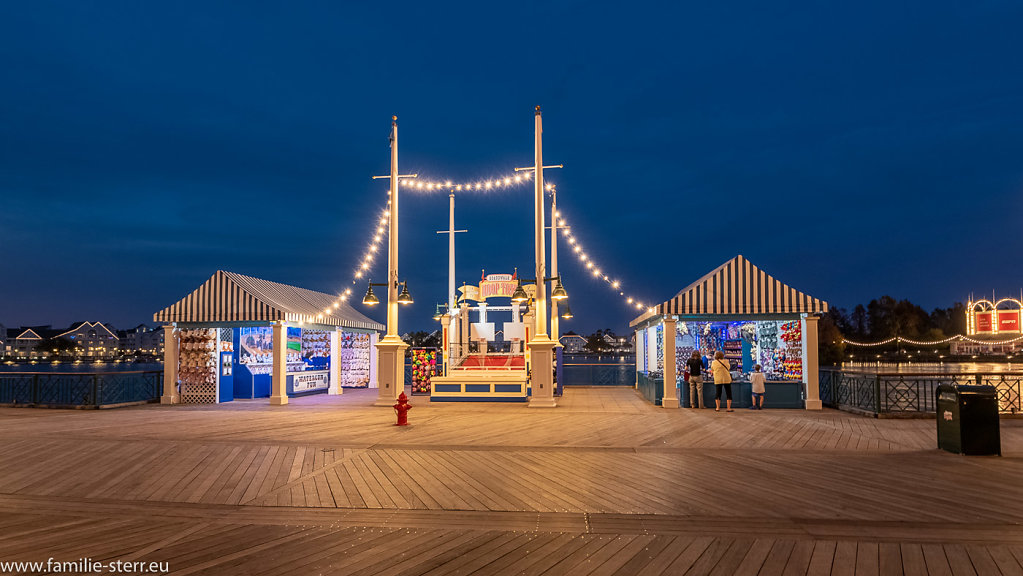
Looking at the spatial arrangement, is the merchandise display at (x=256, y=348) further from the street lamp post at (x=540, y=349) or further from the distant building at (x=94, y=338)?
the distant building at (x=94, y=338)

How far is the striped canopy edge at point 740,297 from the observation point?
48.9 ft

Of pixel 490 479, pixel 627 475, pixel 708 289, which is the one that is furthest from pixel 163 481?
pixel 708 289

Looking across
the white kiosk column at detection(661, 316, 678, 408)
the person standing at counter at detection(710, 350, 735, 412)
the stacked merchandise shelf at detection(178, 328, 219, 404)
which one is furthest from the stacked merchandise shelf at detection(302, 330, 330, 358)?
the person standing at counter at detection(710, 350, 735, 412)

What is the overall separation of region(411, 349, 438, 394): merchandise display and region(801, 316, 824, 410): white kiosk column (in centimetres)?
1113

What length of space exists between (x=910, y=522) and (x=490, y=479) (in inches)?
160

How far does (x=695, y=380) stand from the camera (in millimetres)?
14766

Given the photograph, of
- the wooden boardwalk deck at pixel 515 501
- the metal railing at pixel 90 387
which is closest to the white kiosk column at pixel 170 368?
the metal railing at pixel 90 387

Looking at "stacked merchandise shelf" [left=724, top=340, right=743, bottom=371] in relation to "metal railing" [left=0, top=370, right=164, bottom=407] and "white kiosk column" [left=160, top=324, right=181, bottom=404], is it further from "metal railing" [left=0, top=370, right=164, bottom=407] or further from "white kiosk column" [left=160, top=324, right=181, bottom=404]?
"metal railing" [left=0, top=370, right=164, bottom=407]

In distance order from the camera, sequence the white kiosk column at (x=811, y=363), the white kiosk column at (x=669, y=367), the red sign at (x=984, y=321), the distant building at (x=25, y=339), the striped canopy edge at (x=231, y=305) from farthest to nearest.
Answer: the distant building at (x=25, y=339) → the red sign at (x=984, y=321) → the striped canopy edge at (x=231, y=305) → the white kiosk column at (x=669, y=367) → the white kiosk column at (x=811, y=363)

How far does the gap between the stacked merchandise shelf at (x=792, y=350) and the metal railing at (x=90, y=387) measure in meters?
17.7

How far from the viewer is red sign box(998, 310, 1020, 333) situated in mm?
17781

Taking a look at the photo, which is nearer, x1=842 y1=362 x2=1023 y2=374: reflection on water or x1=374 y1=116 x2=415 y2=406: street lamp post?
x1=374 y1=116 x2=415 y2=406: street lamp post

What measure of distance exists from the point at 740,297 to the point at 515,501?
1113 centimetres

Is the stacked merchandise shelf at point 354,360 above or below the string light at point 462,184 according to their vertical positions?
below
